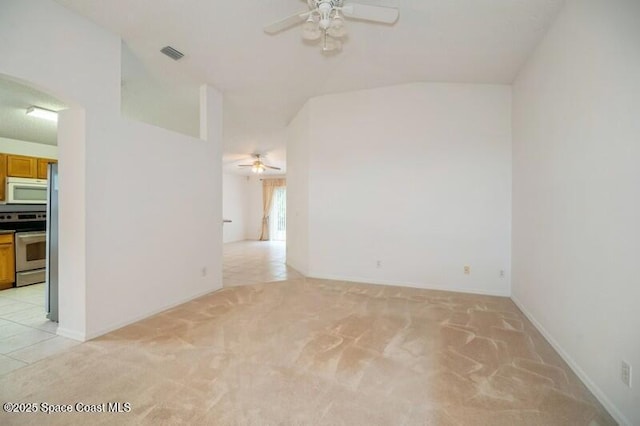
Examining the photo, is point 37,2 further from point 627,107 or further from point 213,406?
point 627,107

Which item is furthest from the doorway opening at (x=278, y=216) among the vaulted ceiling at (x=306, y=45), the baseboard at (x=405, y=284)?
the vaulted ceiling at (x=306, y=45)

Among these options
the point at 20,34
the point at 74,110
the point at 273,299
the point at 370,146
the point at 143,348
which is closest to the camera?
the point at 20,34

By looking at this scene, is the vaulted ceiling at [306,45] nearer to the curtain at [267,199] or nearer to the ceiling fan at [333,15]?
the ceiling fan at [333,15]

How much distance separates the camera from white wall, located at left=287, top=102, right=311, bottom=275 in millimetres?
4996

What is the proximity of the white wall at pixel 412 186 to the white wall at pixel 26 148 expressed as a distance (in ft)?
16.5

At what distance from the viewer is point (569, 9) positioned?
221cm

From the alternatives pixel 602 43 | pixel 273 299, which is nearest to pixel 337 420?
pixel 273 299

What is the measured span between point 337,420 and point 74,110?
10.9 ft

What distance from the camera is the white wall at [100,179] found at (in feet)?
7.39

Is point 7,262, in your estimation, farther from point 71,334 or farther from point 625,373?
point 625,373

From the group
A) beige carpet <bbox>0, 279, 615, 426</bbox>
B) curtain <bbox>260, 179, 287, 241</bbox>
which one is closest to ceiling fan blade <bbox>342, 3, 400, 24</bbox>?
beige carpet <bbox>0, 279, 615, 426</bbox>

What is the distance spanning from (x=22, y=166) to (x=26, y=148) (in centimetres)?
50

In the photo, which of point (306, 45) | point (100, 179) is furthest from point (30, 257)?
point (306, 45)

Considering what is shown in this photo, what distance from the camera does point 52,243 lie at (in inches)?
113
